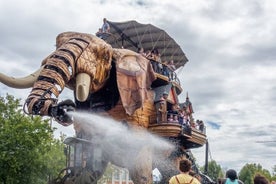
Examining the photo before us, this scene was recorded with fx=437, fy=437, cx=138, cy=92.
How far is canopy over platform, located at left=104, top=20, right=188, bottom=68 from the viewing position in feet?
57.2

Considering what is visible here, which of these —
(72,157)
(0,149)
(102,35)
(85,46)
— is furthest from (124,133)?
(0,149)

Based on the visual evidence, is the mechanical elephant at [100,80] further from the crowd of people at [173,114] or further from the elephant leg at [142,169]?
the crowd of people at [173,114]

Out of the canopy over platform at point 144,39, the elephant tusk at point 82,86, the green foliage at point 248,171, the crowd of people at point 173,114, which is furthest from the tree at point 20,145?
the green foliage at point 248,171

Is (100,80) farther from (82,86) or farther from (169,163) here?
(169,163)

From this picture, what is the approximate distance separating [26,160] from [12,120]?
2.11 meters

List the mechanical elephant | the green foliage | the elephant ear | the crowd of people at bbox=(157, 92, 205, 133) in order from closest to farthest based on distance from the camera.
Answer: the mechanical elephant < the elephant ear < the crowd of people at bbox=(157, 92, 205, 133) < the green foliage

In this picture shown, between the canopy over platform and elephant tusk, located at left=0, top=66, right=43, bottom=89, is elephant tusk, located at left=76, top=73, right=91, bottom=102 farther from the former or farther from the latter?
the canopy over platform

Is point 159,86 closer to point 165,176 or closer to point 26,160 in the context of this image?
point 165,176

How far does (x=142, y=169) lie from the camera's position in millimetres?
12328

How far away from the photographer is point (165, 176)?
46.2ft

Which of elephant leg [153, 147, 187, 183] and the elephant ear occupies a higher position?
the elephant ear

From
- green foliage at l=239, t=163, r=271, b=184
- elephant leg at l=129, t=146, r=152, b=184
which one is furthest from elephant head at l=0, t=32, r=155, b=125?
green foliage at l=239, t=163, r=271, b=184

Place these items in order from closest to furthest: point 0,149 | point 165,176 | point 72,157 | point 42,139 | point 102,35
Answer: point 72,157 < point 165,176 < point 102,35 < point 0,149 < point 42,139

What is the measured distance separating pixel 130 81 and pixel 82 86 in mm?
1937
